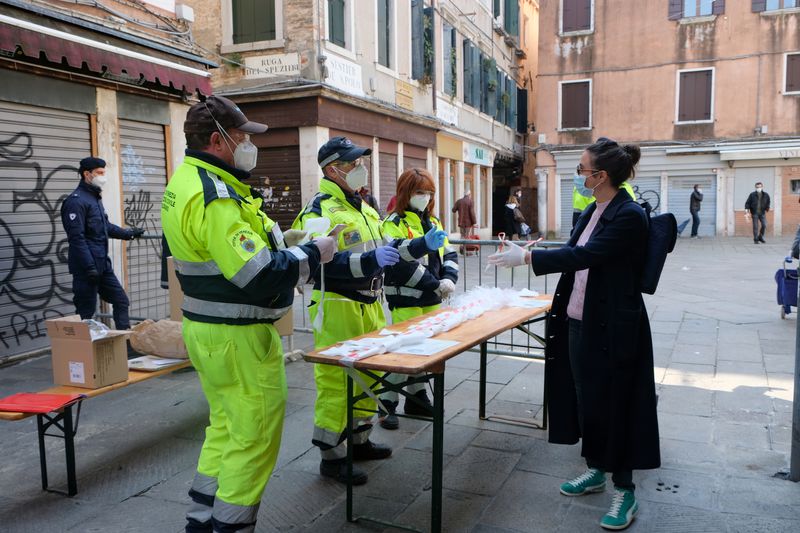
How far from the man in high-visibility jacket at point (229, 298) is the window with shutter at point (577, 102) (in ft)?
83.9

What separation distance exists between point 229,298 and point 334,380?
1227 millimetres

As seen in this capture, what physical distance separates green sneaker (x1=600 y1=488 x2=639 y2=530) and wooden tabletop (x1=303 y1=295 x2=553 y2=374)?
103 centimetres

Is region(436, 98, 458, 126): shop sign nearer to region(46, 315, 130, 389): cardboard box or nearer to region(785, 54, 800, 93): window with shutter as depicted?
region(785, 54, 800, 93): window with shutter

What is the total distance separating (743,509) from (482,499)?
4.38ft

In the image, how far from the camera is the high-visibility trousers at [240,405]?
2738mm

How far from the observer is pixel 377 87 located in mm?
15242

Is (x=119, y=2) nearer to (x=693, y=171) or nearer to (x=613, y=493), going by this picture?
(x=613, y=493)

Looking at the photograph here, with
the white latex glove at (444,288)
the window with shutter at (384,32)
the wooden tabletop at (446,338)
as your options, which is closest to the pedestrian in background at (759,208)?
the window with shutter at (384,32)

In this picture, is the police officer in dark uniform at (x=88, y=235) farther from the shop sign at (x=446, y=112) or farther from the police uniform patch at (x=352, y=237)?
the shop sign at (x=446, y=112)

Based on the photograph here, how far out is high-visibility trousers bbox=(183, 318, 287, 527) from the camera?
8.98 ft

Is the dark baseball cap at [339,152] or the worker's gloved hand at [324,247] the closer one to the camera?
the worker's gloved hand at [324,247]

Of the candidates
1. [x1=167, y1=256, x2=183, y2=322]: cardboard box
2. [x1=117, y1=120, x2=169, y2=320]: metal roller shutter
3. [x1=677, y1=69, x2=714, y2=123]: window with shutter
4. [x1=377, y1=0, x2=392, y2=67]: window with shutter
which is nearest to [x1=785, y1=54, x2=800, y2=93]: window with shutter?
[x1=677, y1=69, x2=714, y2=123]: window with shutter

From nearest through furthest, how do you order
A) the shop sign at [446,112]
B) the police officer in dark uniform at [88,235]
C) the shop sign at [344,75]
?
the police officer in dark uniform at [88,235] < the shop sign at [344,75] < the shop sign at [446,112]

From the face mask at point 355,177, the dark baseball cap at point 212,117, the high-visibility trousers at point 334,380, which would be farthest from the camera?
the face mask at point 355,177
